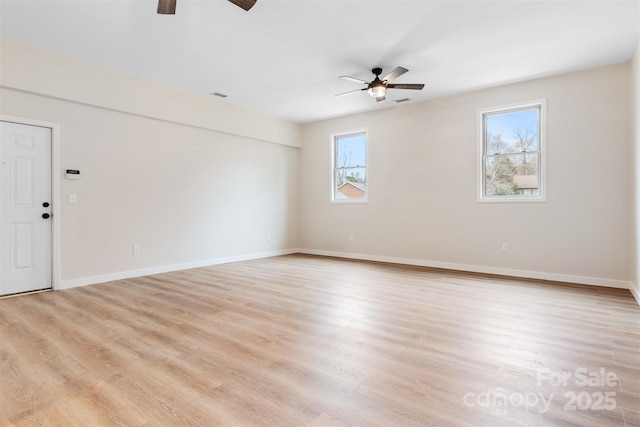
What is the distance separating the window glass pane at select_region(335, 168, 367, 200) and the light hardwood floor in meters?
3.14

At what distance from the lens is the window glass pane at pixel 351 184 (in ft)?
22.9

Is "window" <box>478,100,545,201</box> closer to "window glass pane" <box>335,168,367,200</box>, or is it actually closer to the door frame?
"window glass pane" <box>335,168,367,200</box>

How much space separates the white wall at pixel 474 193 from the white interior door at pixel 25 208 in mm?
4804

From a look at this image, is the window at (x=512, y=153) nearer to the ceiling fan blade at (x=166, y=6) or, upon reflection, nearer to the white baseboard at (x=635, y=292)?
the white baseboard at (x=635, y=292)

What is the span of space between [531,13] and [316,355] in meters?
3.73

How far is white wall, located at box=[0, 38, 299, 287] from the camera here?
430 cm

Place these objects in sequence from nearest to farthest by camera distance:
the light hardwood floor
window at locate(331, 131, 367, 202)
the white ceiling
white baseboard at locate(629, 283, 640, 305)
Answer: the light hardwood floor
the white ceiling
white baseboard at locate(629, 283, 640, 305)
window at locate(331, 131, 367, 202)

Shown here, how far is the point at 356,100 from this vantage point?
19.7ft

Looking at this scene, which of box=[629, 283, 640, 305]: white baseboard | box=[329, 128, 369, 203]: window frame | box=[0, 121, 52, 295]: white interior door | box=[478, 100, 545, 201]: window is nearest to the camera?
box=[629, 283, 640, 305]: white baseboard

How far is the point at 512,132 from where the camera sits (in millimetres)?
5266

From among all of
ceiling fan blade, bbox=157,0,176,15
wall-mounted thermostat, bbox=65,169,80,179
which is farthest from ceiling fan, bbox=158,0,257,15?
wall-mounted thermostat, bbox=65,169,80,179

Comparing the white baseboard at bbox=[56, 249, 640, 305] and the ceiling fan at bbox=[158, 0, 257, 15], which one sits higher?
the ceiling fan at bbox=[158, 0, 257, 15]

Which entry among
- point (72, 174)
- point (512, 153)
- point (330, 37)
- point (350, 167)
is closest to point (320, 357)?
point (330, 37)

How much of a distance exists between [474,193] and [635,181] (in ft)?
6.44
